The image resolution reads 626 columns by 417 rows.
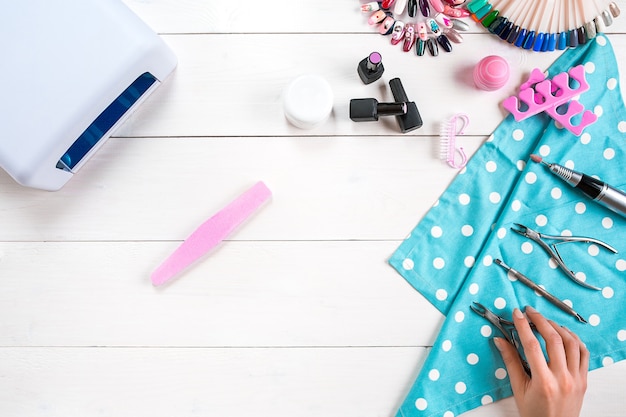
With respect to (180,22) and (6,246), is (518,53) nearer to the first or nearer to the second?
(180,22)

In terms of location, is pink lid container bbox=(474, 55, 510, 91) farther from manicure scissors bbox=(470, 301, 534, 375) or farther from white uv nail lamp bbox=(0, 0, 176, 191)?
white uv nail lamp bbox=(0, 0, 176, 191)

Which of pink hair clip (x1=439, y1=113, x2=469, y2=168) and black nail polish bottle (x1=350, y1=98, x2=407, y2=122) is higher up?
black nail polish bottle (x1=350, y1=98, x2=407, y2=122)

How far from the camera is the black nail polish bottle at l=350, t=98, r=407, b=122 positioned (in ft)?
2.15

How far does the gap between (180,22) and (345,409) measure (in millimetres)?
603

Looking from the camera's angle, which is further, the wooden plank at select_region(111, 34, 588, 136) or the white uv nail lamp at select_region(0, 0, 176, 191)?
the wooden plank at select_region(111, 34, 588, 136)

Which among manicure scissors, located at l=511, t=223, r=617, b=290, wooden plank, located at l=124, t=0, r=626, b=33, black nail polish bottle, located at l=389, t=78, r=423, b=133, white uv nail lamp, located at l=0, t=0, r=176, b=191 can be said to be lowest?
manicure scissors, located at l=511, t=223, r=617, b=290

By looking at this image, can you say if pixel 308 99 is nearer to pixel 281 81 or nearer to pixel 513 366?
pixel 281 81

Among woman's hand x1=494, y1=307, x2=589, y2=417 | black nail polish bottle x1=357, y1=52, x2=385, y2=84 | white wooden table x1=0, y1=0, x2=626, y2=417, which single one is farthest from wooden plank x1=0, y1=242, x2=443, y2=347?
black nail polish bottle x1=357, y1=52, x2=385, y2=84

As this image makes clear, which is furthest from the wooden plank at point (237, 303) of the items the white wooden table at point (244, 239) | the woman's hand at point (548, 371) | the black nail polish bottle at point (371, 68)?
the black nail polish bottle at point (371, 68)

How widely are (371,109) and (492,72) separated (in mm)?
172

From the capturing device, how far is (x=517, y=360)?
66 cm

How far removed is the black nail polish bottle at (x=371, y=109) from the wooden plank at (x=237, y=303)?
0.60 ft

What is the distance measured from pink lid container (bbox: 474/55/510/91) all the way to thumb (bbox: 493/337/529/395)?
1.16 ft

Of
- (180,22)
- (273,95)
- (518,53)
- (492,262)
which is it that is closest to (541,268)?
(492,262)
